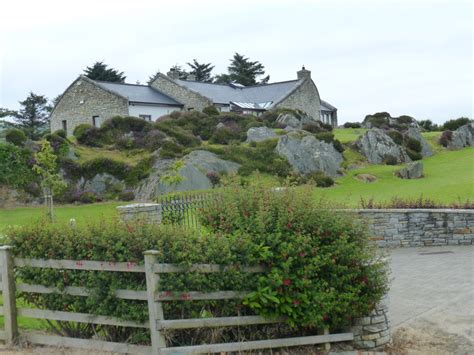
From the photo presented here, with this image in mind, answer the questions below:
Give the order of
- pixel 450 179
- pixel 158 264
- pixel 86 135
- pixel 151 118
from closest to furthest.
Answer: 1. pixel 158 264
2. pixel 450 179
3. pixel 86 135
4. pixel 151 118

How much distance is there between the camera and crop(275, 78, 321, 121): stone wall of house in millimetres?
56375

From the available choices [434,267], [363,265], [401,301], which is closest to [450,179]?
[434,267]

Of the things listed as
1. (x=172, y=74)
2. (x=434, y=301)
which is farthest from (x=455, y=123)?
(x=434, y=301)

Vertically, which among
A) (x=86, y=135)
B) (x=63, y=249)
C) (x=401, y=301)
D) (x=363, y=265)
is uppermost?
(x=86, y=135)

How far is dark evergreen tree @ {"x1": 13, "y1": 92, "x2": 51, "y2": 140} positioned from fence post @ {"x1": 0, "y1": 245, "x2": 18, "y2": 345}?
66729 mm

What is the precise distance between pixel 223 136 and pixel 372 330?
31.1 meters

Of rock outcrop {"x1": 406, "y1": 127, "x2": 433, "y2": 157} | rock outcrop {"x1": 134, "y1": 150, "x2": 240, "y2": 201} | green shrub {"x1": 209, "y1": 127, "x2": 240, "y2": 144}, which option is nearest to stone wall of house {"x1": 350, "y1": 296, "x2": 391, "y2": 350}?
rock outcrop {"x1": 134, "y1": 150, "x2": 240, "y2": 201}

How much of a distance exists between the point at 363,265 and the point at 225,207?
6.41ft

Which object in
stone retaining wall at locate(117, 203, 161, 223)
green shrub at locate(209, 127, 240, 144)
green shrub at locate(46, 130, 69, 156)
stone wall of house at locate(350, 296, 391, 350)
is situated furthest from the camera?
green shrub at locate(209, 127, 240, 144)

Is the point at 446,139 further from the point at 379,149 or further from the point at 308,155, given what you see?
the point at 308,155

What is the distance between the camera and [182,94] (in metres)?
54.4

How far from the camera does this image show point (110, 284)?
659 cm

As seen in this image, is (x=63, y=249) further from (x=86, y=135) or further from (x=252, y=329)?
(x=86, y=135)

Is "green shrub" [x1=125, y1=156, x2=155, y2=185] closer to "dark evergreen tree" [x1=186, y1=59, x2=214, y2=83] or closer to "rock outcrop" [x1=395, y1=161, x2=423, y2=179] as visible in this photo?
"rock outcrop" [x1=395, y1=161, x2=423, y2=179]
